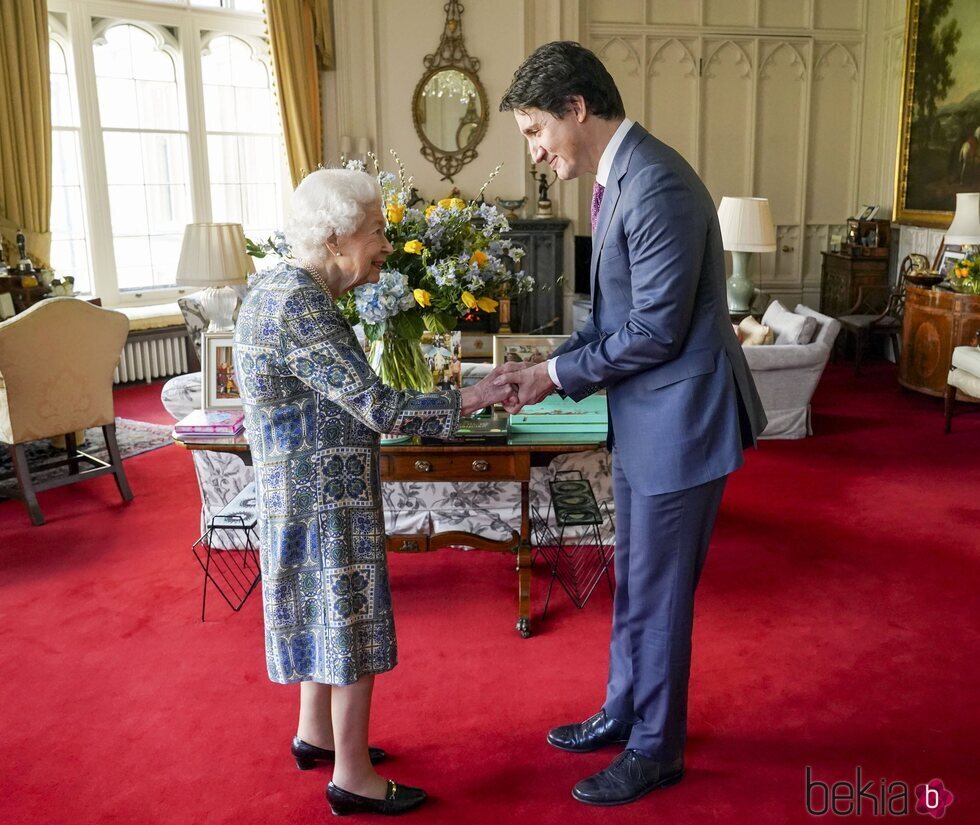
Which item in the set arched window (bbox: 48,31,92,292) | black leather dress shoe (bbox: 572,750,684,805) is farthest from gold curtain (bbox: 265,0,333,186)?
black leather dress shoe (bbox: 572,750,684,805)

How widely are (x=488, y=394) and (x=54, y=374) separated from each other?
3.26 m

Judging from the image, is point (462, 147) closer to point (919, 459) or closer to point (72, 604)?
point (919, 459)

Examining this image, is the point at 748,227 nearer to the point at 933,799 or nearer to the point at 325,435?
the point at 933,799

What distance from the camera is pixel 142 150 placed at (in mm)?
8406

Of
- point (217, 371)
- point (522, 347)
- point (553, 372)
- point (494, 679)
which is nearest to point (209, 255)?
point (217, 371)

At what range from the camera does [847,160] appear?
32.0 feet

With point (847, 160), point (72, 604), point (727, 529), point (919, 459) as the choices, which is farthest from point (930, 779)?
point (847, 160)

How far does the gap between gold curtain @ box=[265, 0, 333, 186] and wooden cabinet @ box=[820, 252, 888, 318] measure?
5107 millimetres

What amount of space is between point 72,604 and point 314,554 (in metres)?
2.12

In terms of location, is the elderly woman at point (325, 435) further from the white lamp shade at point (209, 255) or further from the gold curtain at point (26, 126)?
the gold curtain at point (26, 126)

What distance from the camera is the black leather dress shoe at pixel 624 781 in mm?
2404

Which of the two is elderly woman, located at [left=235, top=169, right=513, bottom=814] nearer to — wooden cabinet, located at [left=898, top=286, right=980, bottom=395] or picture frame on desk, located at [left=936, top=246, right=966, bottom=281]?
wooden cabinet, located at [left=898, top=286, right=980, bottom=395]

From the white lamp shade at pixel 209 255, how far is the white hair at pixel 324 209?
348cm

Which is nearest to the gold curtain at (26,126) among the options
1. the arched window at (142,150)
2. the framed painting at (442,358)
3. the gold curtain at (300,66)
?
the arched window at (142,150)
